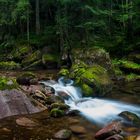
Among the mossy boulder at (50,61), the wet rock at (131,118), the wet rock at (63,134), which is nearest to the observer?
the wet rock at (63,134)

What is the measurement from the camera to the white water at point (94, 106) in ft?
43.1

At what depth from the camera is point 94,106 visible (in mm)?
14672

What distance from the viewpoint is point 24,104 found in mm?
13148

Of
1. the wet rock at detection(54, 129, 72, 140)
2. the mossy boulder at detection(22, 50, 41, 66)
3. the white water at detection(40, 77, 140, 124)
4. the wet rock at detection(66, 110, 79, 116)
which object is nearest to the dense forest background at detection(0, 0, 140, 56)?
the mossy boulder at detection(22, 50, 41, 66)

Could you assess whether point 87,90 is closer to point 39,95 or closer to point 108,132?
point 39,95

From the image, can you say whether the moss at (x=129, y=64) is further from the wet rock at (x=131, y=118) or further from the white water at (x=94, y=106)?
the wet rock at (x=131, y=118)

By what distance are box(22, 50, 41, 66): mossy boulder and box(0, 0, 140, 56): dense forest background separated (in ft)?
4.17

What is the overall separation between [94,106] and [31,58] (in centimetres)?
1247

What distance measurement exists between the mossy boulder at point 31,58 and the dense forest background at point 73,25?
127 centimetres

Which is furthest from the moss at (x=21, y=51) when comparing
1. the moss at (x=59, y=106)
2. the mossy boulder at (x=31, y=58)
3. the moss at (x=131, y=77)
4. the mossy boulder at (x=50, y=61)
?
the moss at (x=59, y=106)

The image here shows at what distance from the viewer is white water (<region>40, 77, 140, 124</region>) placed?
43.1 feet

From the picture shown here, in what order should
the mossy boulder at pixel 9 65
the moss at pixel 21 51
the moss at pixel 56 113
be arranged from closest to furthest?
the moss at pixel 56 113 → the mossy boulder at pixel 9 65 → the moss at pixel 21 51

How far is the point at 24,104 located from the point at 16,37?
68.2ft

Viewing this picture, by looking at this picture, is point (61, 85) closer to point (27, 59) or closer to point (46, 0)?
point (27, 59)
